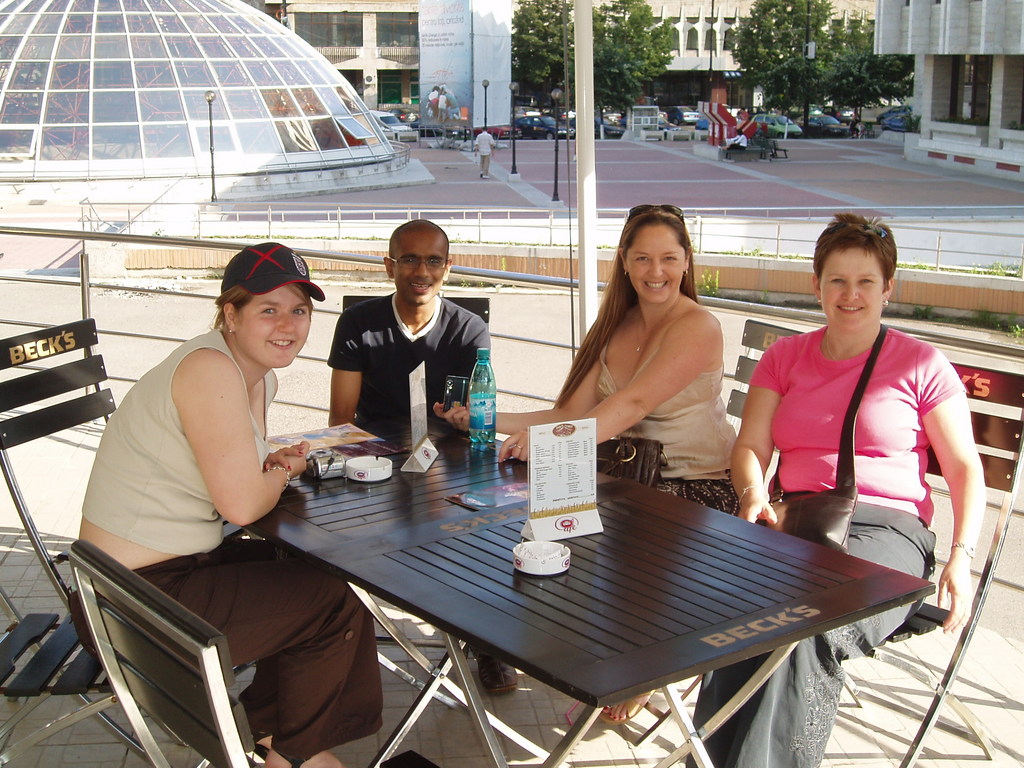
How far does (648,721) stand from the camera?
319cm

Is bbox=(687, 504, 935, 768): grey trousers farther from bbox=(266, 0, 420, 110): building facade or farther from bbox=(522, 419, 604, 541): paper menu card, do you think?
bbox=(266, 0, 420, 110): building facade

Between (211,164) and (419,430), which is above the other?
(211,164)

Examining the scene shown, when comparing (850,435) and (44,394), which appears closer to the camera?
(850,435)

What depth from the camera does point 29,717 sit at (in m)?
3.16

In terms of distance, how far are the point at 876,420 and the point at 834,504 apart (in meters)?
0.32

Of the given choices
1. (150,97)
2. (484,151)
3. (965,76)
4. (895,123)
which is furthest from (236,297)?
(895,123)

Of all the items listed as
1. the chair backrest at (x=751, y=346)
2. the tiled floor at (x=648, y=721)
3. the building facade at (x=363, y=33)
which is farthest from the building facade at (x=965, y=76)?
the tiled floor at (x=648, y=721)

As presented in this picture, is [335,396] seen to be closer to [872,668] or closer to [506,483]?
[506,483]

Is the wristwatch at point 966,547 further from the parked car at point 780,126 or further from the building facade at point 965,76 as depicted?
the parked car at point 780,126

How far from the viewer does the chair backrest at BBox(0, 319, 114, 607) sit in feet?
10.3

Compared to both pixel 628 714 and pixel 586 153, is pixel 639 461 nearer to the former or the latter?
pixel 628 714

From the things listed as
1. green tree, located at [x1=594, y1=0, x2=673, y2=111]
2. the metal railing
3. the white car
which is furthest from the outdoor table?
green tree, located at [x1=594, y1=0, x2=673, y2=111]

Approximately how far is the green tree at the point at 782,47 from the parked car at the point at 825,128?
3.22 ft

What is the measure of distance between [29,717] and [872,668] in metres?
2.54
